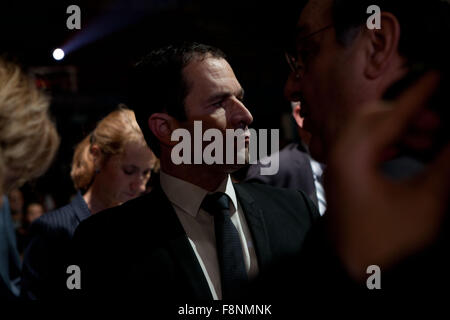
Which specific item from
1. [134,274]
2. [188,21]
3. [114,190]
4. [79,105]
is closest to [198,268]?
[134,274]

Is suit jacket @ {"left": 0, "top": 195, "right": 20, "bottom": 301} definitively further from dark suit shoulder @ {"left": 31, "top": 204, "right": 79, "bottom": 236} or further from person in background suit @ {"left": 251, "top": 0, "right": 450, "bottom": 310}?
person in background suit @ {"left": 251, "top": 0, "right": 450, "bottom": 310}

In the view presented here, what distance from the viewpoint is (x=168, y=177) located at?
138 centimetres

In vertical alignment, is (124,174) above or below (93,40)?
below

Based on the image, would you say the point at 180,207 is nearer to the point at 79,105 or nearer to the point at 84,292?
the point at 84,292

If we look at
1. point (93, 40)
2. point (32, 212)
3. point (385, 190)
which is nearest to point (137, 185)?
point (385, 190)

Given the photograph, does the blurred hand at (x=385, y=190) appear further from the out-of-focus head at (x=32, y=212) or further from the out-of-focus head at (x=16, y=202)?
the out-of-focus head at (x=32, y=212)

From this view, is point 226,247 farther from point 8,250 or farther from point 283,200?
point 8,250

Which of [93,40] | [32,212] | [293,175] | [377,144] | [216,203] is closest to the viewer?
[377,144]

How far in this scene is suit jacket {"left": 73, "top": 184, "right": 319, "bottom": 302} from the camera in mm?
1177

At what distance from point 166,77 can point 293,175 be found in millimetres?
1190

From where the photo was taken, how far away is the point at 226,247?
48.1 inches

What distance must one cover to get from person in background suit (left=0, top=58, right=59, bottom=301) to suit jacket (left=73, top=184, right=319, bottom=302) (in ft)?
0.73

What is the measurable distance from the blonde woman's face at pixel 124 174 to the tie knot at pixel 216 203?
1.07 meters

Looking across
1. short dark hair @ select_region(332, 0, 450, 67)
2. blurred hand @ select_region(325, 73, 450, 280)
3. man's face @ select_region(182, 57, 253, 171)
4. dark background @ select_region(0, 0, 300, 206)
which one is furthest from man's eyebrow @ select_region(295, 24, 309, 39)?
dark background @ select_region(0, 0, 300, 206)
